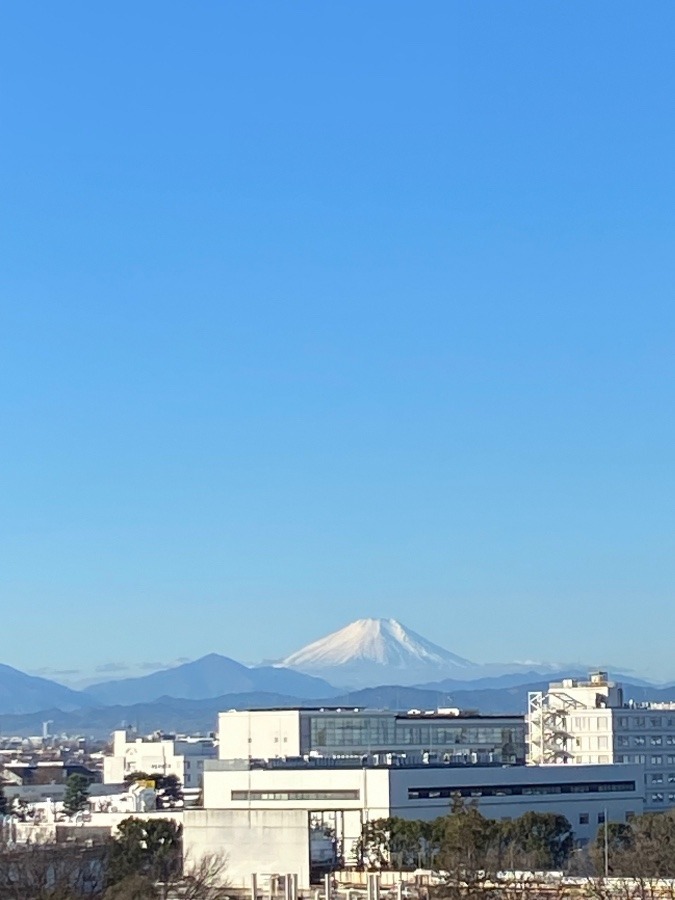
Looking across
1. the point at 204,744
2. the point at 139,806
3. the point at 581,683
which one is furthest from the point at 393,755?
the point at 204,744

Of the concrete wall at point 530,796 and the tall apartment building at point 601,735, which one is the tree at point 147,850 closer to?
the concrete wall at point 530,796

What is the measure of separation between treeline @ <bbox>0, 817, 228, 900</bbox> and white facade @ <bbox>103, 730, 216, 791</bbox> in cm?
6332

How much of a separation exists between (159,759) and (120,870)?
84.3 meters

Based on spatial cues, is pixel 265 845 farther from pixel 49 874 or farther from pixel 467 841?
pixel 49 874

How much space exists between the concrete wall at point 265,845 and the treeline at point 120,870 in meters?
0.56

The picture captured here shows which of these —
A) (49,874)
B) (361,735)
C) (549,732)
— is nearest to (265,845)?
(49,874)

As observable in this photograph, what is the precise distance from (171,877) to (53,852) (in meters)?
3.84

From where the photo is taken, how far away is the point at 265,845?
56156 millimetres

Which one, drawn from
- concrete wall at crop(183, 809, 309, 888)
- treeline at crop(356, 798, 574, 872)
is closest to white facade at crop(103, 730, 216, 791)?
treeline at crop(356, 798, 574, 872)

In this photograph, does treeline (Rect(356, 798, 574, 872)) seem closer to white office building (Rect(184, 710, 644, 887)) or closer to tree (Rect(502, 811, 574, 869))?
tree (Rect(502, 811, 574, 869))

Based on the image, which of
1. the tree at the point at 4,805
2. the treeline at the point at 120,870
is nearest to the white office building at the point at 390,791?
the treeline at the point at 120,870

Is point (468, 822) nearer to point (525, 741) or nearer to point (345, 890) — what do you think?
point (345, 890)

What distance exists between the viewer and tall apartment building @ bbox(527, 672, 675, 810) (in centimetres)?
10325

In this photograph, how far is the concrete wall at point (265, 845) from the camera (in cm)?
5578
